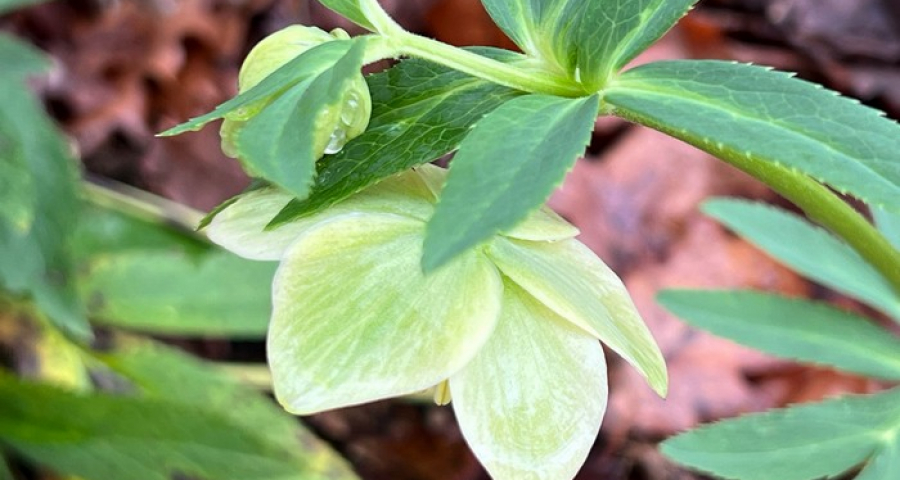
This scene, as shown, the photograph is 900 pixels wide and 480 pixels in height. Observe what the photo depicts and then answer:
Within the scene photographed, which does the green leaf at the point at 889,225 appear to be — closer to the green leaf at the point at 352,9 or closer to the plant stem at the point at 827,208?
the plant stem at the point at 827,208

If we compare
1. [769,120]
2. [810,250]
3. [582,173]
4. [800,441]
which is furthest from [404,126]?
[582,173]

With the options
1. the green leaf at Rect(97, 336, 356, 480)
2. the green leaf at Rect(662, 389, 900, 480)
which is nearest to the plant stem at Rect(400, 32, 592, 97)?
the green leaf at Rect(662, 389, 900, 480)

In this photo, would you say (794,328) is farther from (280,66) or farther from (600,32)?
(280,66)

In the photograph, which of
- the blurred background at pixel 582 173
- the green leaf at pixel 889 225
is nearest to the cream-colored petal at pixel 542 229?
the green leaf at pixel 889 225

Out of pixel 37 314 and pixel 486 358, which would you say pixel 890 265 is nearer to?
pixel 486 358

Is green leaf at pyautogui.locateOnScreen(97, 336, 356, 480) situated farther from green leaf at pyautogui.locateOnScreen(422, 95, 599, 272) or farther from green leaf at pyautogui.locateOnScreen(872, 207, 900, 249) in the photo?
green leaf at pyautogui.locateOnScreen(422, 95, 599, 272)
